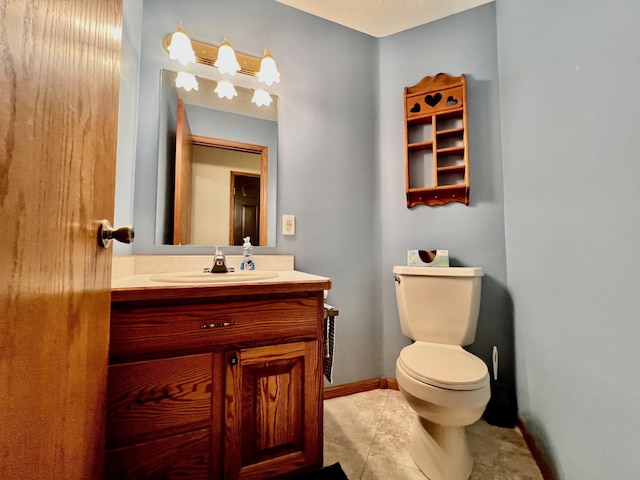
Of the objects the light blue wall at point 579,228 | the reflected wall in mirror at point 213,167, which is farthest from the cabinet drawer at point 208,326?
the light blue wall at point 579,228

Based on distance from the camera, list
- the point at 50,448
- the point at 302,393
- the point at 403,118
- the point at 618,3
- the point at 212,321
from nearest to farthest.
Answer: the point at 50,448 → the point at 618,3 → the point at 212,321 → the point at 302,393 → the point at 403,118

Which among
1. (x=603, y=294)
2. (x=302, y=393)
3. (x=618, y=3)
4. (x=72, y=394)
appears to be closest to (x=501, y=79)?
(x=618, y=3)

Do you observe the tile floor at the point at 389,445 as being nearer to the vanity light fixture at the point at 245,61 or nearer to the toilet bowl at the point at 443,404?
the toilet bowl at the point at 443,404

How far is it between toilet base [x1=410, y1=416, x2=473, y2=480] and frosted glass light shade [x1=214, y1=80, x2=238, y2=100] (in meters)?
1.92

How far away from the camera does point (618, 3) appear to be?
26.9 inches

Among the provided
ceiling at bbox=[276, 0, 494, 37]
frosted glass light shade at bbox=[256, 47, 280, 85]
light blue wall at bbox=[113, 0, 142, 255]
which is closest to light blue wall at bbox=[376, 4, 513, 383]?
ceiling at bbox=[276, 0, 494, 37]

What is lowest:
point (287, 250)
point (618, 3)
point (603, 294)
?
point (603, 294)

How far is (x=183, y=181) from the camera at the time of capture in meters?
1.39

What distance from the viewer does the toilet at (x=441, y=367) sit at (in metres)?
0.99

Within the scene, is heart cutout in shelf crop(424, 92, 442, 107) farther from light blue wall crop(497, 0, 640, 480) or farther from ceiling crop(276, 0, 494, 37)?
ceiling crop(276, 0, 494, 37)

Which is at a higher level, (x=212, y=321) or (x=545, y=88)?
(x=545, y=88)

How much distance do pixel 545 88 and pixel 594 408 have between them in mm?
1167

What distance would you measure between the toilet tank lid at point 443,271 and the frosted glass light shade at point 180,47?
1.61 metres

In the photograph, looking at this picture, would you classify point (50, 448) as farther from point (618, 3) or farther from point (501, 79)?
point (501, 79)
